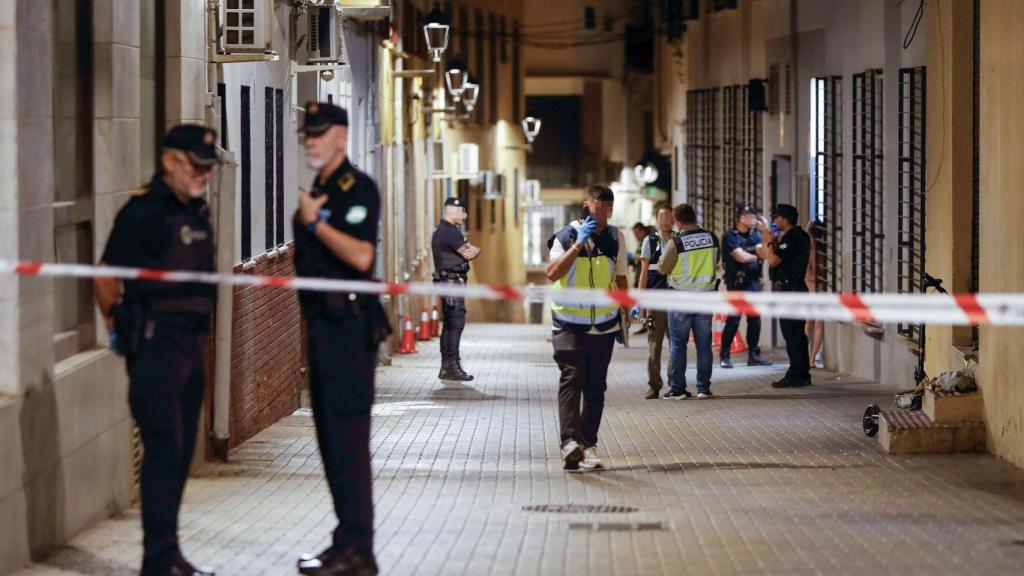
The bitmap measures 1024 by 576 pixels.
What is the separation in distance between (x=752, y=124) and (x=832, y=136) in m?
5.98

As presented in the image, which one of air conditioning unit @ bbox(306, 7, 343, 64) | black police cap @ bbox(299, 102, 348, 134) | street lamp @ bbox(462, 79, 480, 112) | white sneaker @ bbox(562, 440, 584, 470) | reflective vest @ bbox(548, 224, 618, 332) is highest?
street lamp @ bbox(462, 79, 480, 112)

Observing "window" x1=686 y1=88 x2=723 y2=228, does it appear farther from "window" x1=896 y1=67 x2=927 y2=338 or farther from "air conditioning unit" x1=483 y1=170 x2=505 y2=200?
"window" x1=896 y1=67 x2=927 y2=338

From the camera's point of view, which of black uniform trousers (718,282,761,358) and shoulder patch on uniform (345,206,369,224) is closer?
shoulder patch on uniform (345,206,369,224)

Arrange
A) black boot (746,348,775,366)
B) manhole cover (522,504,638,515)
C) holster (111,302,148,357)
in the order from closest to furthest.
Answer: holster (111,302,148,357)
manhole cover (522,504,638,515)
black boot (746,348,775,366)

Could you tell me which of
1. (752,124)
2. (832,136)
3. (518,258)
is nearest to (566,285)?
(832,136)

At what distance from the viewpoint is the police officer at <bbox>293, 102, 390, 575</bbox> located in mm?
8398

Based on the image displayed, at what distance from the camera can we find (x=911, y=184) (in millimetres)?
19453

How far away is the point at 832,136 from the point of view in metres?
23.8

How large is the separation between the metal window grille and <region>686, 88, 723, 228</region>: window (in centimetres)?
1121

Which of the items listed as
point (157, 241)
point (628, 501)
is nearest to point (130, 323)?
point (157, 241)

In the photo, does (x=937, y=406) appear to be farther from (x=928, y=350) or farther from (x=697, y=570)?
(x=697, y=570)

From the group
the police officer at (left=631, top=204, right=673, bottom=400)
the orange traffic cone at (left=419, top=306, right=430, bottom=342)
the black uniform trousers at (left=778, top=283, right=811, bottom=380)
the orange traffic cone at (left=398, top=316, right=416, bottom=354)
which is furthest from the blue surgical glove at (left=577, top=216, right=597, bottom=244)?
the orange traffic cone at (left=419, top=306, right=430, bottom=342)

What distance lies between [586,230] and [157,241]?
16.9 ft

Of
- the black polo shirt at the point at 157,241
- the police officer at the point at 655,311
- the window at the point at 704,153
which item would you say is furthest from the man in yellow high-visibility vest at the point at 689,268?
the window at the point at 704,153
